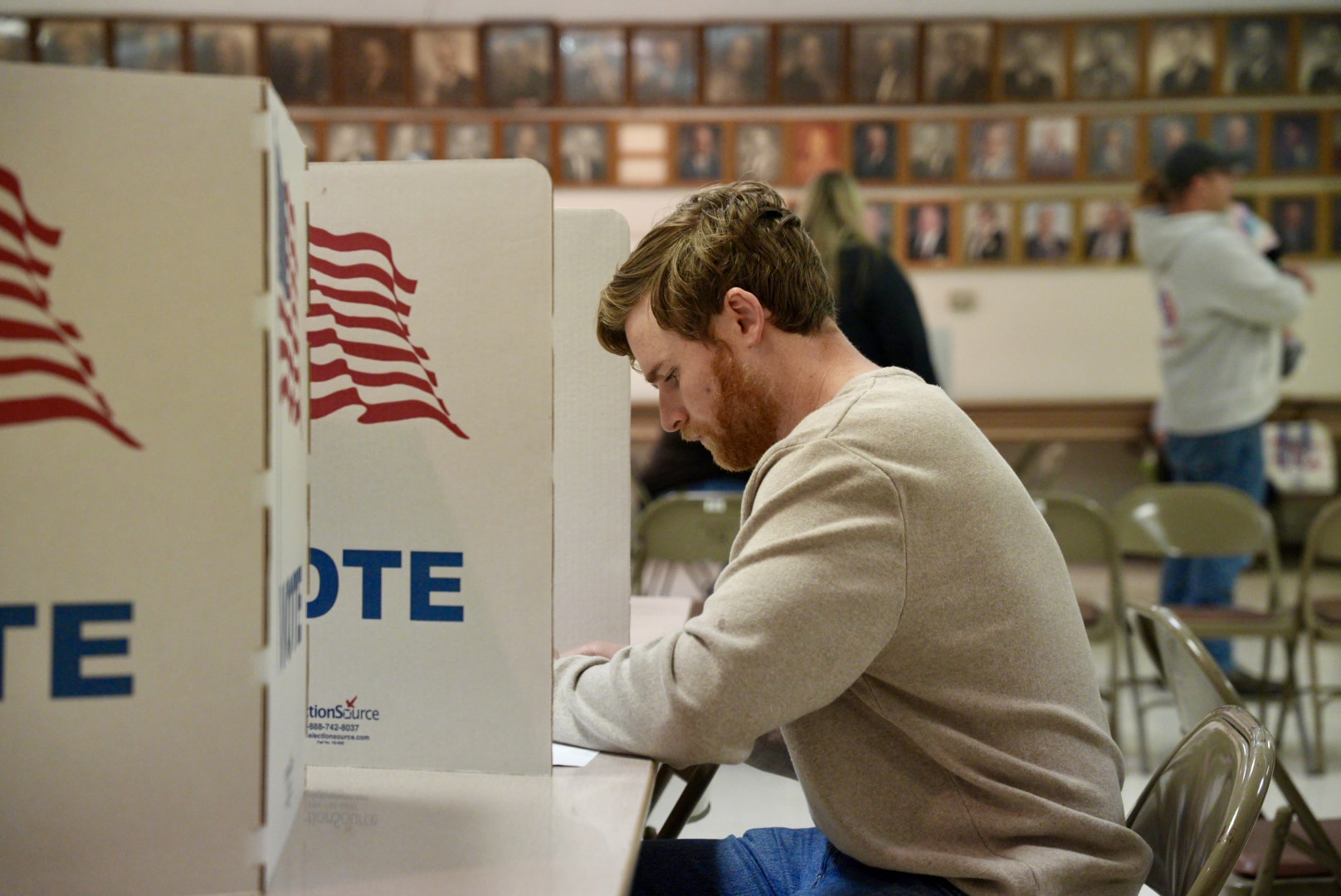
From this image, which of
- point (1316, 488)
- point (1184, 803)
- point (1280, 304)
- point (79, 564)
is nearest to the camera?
point (79, 564)

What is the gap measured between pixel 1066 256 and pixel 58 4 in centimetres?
585

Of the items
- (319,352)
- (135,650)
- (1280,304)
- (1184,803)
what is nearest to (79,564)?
(135,650)

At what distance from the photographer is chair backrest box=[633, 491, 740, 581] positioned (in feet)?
10.7

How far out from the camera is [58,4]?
21.5 feet

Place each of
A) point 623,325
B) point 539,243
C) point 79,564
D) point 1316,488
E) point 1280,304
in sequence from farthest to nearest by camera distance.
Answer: point 1316,488 → point 1280,304 → point 623,325 → point 539,243 → point 79,564

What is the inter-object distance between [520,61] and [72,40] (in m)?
2.52

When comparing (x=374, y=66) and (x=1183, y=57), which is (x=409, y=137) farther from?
(x=1183, y=57)

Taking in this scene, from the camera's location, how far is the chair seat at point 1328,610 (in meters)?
3.38

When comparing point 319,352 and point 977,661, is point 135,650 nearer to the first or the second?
point 319,352

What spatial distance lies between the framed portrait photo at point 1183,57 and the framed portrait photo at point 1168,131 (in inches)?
5.2

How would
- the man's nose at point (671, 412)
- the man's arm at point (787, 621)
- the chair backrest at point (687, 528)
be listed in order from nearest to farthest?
the man's arm at point (787, 621)
the man's nose at point (671, 412)
the chair backrest at point (687, 528)

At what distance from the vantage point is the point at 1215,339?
3941 millimetres

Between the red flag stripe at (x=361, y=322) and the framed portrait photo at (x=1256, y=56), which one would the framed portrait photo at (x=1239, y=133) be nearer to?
the framed portrait photo at (x=1256, y=56)

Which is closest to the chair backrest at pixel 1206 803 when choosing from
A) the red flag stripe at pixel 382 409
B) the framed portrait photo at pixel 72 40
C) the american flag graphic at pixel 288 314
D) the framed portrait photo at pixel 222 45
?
the red flag stripe at pixel 382 409
